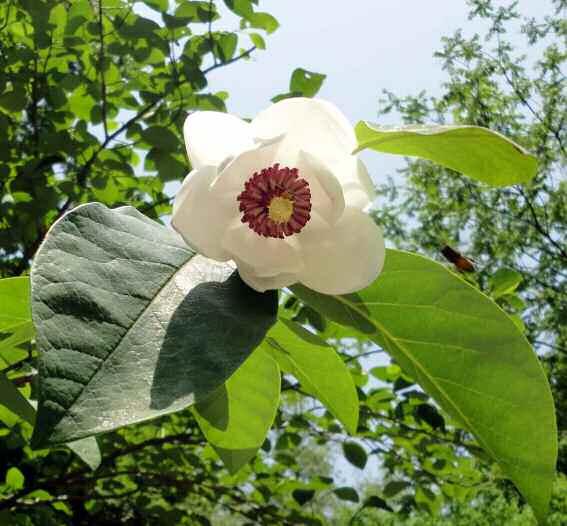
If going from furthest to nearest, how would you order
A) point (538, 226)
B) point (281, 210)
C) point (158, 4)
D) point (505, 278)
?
point (538, 226), point (158, 4), point (505, 278), point (281, 210)

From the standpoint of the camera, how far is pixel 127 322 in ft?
1.27

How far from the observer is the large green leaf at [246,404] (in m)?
0.56

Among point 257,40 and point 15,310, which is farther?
point 257,40

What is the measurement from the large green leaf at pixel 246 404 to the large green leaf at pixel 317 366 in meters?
0.02

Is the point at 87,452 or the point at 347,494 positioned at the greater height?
the point at 347,494

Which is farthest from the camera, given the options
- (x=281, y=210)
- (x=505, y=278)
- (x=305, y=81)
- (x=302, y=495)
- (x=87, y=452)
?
(x=302, y=495)

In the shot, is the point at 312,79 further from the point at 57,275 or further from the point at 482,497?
the point at 482,497

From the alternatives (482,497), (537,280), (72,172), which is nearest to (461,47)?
(537,280)

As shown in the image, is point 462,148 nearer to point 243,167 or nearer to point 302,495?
point 243,167

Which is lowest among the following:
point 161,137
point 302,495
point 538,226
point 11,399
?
point 11,399

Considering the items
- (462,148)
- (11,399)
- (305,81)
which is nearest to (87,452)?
(11,399)

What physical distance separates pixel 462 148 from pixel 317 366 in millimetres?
227

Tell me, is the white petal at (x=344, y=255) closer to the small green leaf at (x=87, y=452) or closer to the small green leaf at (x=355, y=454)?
the small green leaf at (x=87, y=452)

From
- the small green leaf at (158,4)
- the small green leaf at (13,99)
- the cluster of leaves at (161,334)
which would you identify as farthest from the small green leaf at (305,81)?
the small green leaf at (13,99)
